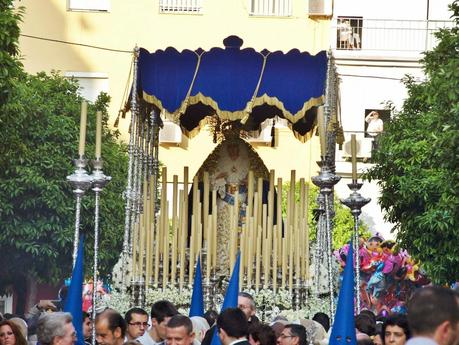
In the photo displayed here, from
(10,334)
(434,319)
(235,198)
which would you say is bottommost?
(10,334)

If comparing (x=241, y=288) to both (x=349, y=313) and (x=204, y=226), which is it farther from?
(x=349, y=313)

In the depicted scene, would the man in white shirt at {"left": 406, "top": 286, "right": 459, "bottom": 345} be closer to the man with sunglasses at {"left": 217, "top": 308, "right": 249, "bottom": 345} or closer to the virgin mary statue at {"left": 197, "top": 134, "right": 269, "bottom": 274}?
the man with sunglasses at {"left": 217, "top": 308, "right": 249, "bottom": 345}

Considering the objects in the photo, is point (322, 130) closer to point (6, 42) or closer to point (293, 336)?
point (6, 42)

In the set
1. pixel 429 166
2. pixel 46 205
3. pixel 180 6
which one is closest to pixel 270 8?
pixel 180 6

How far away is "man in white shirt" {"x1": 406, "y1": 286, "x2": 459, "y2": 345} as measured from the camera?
863cm

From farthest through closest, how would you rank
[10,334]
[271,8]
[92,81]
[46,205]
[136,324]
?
[271,8] → [92,81] → [46,205] → [136,324] → [10,334]

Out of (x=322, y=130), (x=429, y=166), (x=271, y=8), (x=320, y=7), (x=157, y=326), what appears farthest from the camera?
(x=271, y=8)

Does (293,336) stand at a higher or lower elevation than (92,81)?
lower

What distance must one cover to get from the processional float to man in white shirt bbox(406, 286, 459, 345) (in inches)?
436

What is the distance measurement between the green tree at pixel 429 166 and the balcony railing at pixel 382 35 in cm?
1327

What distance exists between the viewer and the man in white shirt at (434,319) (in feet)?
28.3

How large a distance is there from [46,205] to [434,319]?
84.7 ft

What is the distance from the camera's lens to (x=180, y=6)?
44.6 meters

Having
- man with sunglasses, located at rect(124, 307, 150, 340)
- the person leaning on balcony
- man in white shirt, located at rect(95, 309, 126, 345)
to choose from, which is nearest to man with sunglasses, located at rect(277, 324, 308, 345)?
man in white shirt, located at rect(95, 309, 126, 345)
